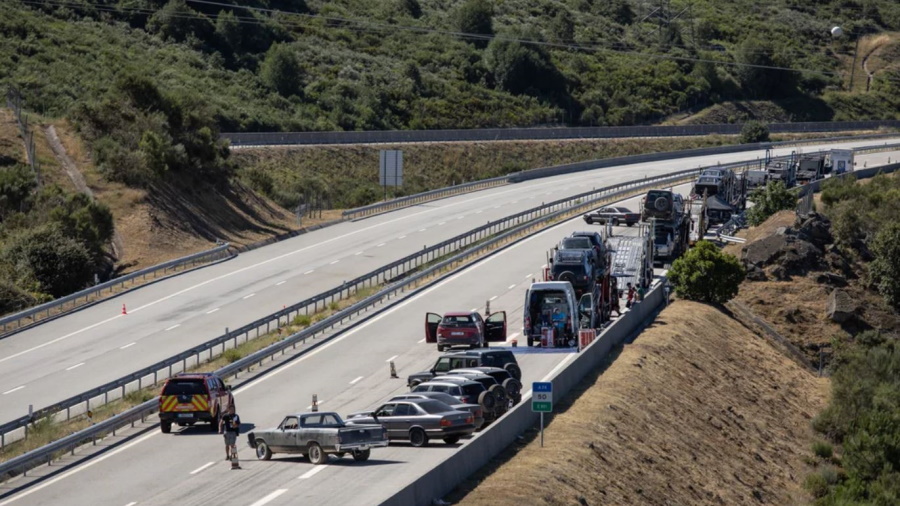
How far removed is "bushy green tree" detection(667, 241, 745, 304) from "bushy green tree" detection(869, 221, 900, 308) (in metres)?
12.0

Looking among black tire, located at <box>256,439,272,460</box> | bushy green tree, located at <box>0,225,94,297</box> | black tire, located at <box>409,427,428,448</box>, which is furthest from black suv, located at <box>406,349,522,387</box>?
bushy green tree, located at <box>0,225,94,297</box>

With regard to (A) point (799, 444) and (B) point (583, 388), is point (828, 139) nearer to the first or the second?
(A) point (799, 444)

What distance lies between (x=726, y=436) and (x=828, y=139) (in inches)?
3635

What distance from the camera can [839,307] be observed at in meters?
60.6

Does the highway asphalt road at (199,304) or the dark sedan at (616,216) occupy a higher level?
the dark sedan at (616,216)

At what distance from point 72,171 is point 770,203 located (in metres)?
41.6

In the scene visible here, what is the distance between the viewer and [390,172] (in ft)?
298

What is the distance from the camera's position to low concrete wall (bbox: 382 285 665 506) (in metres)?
24.2

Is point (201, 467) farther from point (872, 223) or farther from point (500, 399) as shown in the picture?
point (872, 223)

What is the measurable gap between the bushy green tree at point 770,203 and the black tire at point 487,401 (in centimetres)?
4839

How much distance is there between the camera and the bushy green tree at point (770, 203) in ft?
253

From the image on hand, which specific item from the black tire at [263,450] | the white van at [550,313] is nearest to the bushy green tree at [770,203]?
the white van at [550,313]

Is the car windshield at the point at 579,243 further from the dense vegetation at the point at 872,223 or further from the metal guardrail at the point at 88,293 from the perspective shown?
the dense vegetation at the point at 872,223

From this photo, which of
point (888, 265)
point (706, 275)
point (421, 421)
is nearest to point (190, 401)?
point (421, 421)
